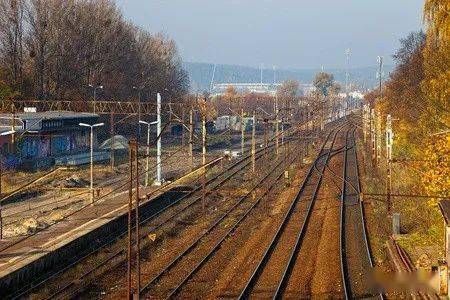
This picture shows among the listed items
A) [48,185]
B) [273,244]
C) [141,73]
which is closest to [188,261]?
[273,244]

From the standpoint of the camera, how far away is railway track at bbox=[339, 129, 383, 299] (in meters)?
15.5

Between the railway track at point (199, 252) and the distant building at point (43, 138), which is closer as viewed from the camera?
the railway track at point (199, 252)

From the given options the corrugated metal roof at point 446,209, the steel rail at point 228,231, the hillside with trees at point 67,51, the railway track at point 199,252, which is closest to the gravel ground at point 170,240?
the railway track at point 199,252

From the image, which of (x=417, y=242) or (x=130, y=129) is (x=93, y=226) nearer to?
(x=417, y=242)

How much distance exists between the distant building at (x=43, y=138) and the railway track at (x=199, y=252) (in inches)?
504

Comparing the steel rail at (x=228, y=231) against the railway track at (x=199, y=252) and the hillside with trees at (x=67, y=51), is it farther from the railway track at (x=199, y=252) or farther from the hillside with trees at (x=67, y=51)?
the hillside with trees at (x=67, y=51)

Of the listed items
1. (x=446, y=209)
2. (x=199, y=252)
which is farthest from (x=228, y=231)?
(x=446, y=209)

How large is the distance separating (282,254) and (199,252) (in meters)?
2.36

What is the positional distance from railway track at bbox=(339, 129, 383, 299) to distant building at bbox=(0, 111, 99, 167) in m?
16.7

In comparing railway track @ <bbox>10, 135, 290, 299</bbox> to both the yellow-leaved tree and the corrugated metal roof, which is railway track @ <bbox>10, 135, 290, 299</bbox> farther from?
the yellow-leaved tree

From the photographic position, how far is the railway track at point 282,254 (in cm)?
1538

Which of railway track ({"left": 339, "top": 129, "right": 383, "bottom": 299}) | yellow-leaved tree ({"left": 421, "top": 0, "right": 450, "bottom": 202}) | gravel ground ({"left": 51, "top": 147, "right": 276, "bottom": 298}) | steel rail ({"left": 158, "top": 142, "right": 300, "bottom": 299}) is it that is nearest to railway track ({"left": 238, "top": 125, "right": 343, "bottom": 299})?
railway track ({"left": 339, "top": 129, "right": 383, "bottom": 299})

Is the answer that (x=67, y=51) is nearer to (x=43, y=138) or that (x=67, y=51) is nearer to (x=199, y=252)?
(x=43, y=138)

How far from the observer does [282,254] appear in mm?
19109
